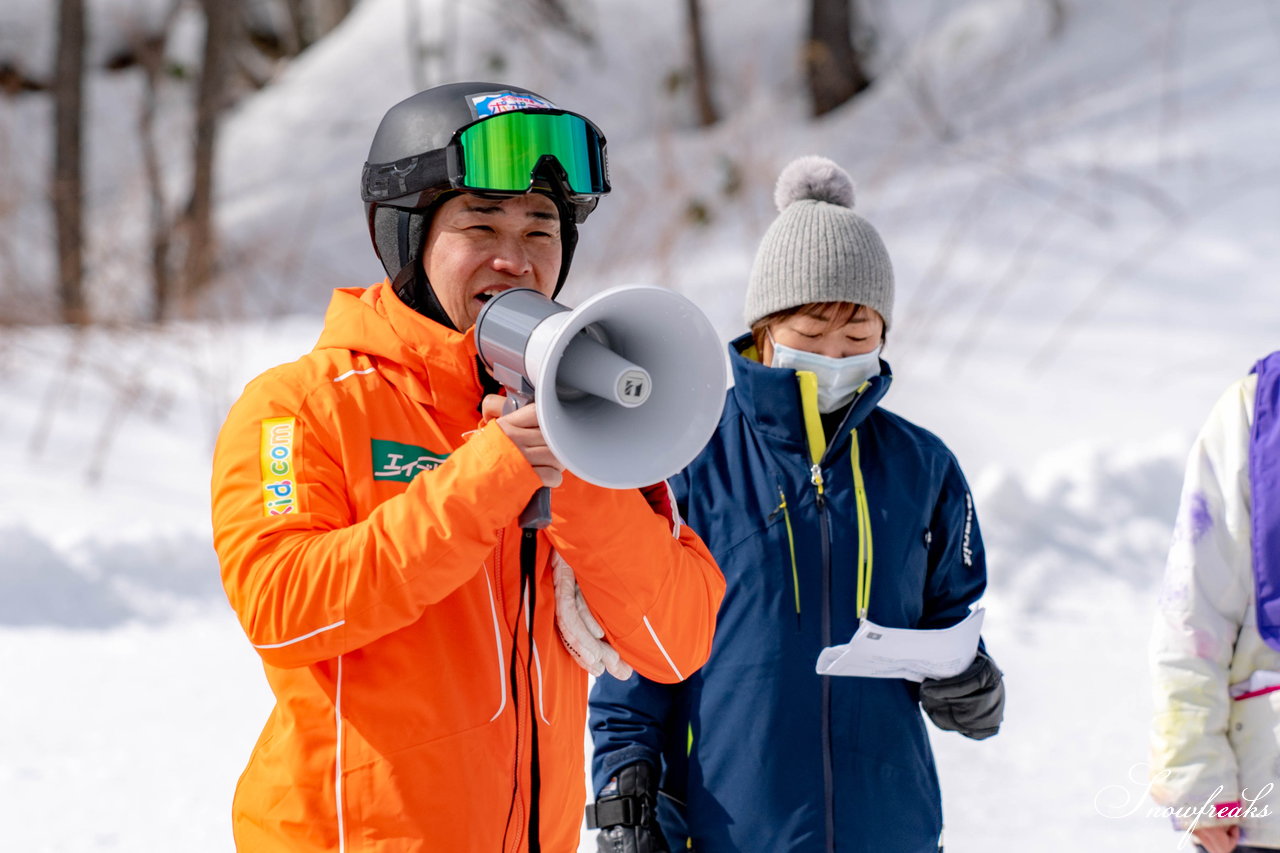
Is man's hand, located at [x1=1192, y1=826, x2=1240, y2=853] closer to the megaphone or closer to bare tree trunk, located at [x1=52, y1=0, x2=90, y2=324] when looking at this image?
the megaphone

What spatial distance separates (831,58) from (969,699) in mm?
11800

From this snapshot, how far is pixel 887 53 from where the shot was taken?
47.9ft

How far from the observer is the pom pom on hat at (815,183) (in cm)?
297

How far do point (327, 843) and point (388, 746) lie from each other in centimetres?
15

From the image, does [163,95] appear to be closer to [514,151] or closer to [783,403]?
[783,403]

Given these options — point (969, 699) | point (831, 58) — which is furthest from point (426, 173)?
point (831, 58)

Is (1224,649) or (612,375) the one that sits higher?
(612,375)

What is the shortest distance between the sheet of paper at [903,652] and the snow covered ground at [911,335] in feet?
5.53

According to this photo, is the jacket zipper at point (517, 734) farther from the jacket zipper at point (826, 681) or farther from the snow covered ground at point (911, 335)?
the snow covered ground at point (911, 335)

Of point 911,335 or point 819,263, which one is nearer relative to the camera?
point 819,263

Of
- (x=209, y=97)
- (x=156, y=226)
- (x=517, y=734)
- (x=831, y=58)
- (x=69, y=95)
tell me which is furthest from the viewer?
(x=831, y=58)

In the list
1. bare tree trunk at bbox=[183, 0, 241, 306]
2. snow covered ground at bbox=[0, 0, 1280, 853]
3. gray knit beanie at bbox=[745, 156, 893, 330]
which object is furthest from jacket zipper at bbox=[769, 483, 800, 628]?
bare tree trunk at bbox=[183, 0, 241, 306]

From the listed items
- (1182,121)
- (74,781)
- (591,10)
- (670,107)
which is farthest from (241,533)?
(591,10)

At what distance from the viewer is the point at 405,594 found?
176cm
